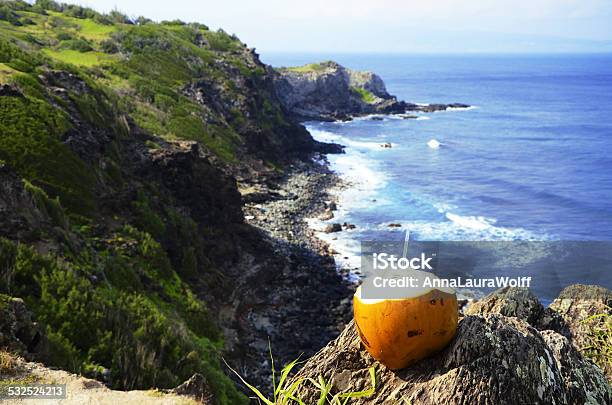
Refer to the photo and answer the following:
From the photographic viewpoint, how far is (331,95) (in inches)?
4589

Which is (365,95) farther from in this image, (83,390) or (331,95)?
(83,390)

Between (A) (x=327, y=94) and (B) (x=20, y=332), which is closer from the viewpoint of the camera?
Answer: (B) (x=20, y=332)

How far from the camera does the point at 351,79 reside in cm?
12838

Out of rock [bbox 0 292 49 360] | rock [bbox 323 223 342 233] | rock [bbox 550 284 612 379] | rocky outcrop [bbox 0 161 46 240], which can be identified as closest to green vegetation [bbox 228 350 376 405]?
rock [bbox 550 284 612 379]

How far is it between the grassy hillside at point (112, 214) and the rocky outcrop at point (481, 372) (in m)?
6.82

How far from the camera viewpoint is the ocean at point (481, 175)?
44.6 m

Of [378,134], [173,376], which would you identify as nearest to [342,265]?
[173,376]

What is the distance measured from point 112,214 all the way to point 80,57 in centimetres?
3757

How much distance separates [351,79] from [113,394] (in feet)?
416

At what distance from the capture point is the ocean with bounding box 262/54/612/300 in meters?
44.6

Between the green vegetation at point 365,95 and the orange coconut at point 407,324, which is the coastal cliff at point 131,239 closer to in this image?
the orange coconut at point 407,324

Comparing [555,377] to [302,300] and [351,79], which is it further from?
[351,79]

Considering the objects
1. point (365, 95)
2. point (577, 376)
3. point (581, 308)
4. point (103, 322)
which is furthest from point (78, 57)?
point (365, 95)

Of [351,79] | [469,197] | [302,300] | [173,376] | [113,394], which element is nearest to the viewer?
[113,394]
